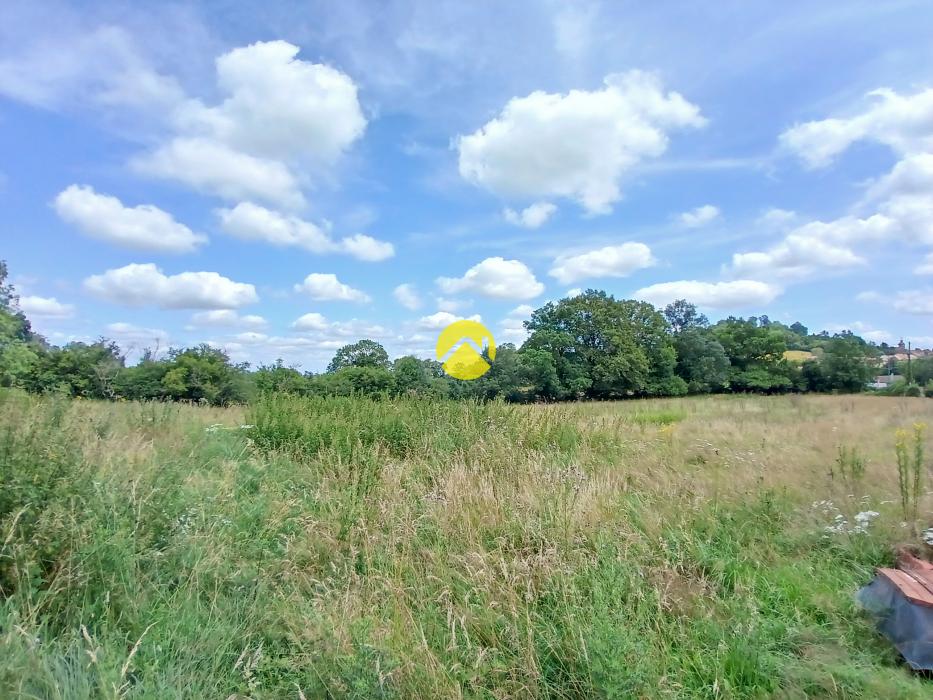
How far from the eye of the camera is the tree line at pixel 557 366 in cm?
1337

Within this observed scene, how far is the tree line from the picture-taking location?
43.9ft

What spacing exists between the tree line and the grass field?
149 inches

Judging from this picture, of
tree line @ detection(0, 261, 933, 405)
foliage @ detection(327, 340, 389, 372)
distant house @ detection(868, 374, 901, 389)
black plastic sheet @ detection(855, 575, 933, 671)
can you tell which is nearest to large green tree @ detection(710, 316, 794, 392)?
tree line @ detection(0, 261, 933, 405)

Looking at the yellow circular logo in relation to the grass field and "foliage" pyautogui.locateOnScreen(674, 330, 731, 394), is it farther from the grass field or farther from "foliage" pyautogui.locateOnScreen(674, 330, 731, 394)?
"foliage" pyautogui.locateOnScreen(674, 330, 731, 394)

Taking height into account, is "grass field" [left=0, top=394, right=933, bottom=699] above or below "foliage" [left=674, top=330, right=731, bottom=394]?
below

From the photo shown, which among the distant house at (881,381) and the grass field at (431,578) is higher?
the distant house at (881,381)

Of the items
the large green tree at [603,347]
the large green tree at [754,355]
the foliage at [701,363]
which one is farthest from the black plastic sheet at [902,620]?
the large green tree at [754,355]

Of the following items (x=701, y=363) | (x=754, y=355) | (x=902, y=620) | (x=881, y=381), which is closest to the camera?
(x=902, y=620)

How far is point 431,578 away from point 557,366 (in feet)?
88.5

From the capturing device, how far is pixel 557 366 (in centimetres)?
2914

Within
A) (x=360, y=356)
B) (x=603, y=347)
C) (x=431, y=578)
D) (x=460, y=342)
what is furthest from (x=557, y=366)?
(x=431, y=578)

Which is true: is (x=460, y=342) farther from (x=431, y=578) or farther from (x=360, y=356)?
(x=360, y=356)

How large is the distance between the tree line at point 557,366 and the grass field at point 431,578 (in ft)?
12.4

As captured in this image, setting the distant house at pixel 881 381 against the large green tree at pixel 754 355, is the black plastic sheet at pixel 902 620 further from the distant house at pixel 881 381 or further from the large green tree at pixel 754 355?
the large green tree at pixel 754 355
